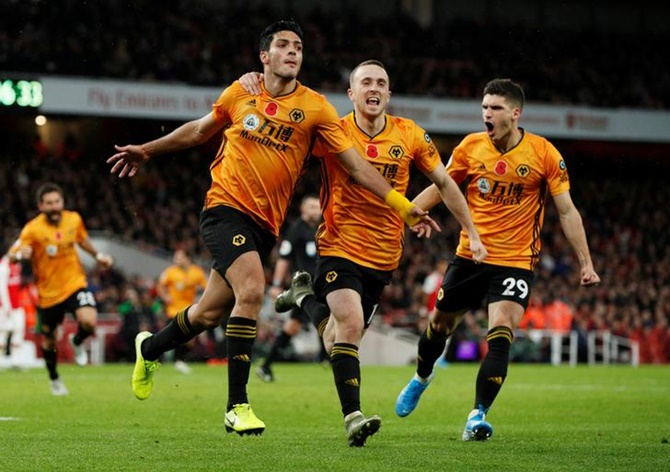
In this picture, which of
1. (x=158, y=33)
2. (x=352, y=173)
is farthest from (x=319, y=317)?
(x=158, y=33)

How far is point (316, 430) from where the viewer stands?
29.7ft

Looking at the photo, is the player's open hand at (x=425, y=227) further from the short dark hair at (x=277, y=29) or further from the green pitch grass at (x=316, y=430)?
the short dark hair at (x=277, y=29)

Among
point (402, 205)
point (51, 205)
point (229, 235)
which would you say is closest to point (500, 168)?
point (402, 205)

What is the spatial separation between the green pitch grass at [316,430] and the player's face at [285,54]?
7.73 feet

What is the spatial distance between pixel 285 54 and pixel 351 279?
1526 millimetres

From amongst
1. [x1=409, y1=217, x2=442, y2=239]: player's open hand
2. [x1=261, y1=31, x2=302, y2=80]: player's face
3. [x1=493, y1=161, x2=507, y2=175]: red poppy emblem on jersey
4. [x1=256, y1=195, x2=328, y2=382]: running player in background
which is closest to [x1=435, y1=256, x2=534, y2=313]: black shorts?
[x1=493, y1=161, x2=507, y2=175]: red poppy emblem on jersey

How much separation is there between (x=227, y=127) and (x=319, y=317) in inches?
95.2

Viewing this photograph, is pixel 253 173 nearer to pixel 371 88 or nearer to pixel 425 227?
pixel 371 88

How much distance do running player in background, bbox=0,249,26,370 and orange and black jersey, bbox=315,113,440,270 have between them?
503 inches

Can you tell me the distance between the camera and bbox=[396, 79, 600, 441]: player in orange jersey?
8.94 meters

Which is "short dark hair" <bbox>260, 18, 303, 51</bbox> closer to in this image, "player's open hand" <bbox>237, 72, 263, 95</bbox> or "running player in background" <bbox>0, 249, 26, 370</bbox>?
"player's open hand" <bbox>237, 72, 263, 95</bbox>

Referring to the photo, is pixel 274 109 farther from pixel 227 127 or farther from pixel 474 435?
pixel 474 435

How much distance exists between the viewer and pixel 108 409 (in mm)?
11141

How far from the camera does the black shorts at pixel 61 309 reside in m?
13.5
